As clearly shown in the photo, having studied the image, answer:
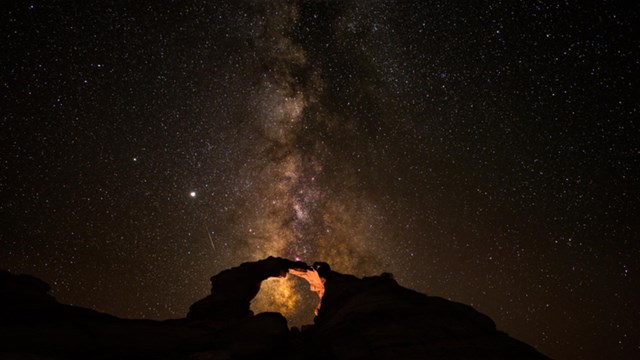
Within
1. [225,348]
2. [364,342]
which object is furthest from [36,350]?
[364,342]

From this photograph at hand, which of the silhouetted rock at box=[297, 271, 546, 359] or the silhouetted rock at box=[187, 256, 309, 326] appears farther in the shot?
the silhouetted rock at box=[187, 256, 309, 326]

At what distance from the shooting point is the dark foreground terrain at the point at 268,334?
410 inches

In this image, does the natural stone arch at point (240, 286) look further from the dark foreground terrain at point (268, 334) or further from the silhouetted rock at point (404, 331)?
the silhouetted rock at point (404, 331)

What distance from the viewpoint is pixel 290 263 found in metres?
24.7

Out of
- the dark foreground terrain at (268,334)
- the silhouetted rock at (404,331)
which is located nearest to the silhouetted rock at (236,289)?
the dark foreground terrain at (268,334)

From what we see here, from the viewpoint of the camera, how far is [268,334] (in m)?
12.8

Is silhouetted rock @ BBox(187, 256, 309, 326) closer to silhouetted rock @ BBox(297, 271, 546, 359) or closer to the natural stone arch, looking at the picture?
the natural stone arch

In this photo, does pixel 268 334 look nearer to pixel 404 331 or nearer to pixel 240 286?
pixel 404 331

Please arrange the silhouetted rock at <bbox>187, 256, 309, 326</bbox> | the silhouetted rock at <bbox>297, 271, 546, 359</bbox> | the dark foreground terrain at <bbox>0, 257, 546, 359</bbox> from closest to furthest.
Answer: the dark foreground terrain at <bbox>0, 257, 546, 359</bbox>
the silhouetted rock at <bbox>297, 271, 546, 359</bbox>
the silhouetted rock at <bbox>187, 256, 309, 326</bbox>

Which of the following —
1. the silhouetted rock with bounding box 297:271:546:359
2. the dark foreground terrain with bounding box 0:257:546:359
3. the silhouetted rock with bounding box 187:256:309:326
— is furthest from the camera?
the silhouetted rock with bounding box 187:256:309:326

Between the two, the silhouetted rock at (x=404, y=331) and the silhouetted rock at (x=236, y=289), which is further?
the silhouetted rock at (x=236, y=289)

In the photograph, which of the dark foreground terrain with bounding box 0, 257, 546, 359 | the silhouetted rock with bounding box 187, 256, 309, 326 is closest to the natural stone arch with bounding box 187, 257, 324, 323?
the silhouetted rock with bounding box 187, 256, 309, 326

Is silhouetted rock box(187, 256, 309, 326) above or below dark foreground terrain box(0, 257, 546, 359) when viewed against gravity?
above

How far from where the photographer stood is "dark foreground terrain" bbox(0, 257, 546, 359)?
10.4m
